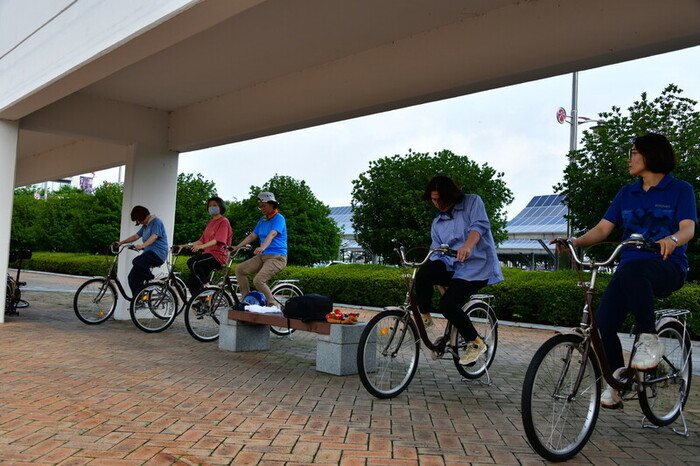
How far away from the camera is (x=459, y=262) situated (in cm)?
554

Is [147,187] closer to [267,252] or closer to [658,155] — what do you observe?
[267,252]

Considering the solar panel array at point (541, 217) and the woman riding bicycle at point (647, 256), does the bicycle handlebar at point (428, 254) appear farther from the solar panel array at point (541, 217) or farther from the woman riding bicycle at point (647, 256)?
the solar panel array at point (541, 217)

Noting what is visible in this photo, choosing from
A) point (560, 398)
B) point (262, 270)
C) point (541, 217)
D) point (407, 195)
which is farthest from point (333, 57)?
point (541, 217)

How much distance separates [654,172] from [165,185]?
8497mm

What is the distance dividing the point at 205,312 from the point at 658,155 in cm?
572

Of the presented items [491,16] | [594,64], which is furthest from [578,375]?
[491,16]

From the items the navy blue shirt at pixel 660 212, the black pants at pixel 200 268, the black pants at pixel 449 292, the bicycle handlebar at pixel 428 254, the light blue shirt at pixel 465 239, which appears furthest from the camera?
the black pants at pixel 200 268

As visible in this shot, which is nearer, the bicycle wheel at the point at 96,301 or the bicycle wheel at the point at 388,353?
the bicycle wheel at the point at 388,353

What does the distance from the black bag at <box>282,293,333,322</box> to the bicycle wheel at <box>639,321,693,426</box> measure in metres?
3.05

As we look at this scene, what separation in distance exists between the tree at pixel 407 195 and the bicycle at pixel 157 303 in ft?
21.7

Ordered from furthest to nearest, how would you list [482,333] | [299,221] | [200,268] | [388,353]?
[299,221]
[200,268]
[482,333]
[388,353]

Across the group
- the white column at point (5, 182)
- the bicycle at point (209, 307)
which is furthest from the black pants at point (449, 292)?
the white column at point (5, 182)

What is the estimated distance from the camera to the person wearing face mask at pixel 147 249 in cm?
903

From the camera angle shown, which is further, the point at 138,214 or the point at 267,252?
the point at 138,214
